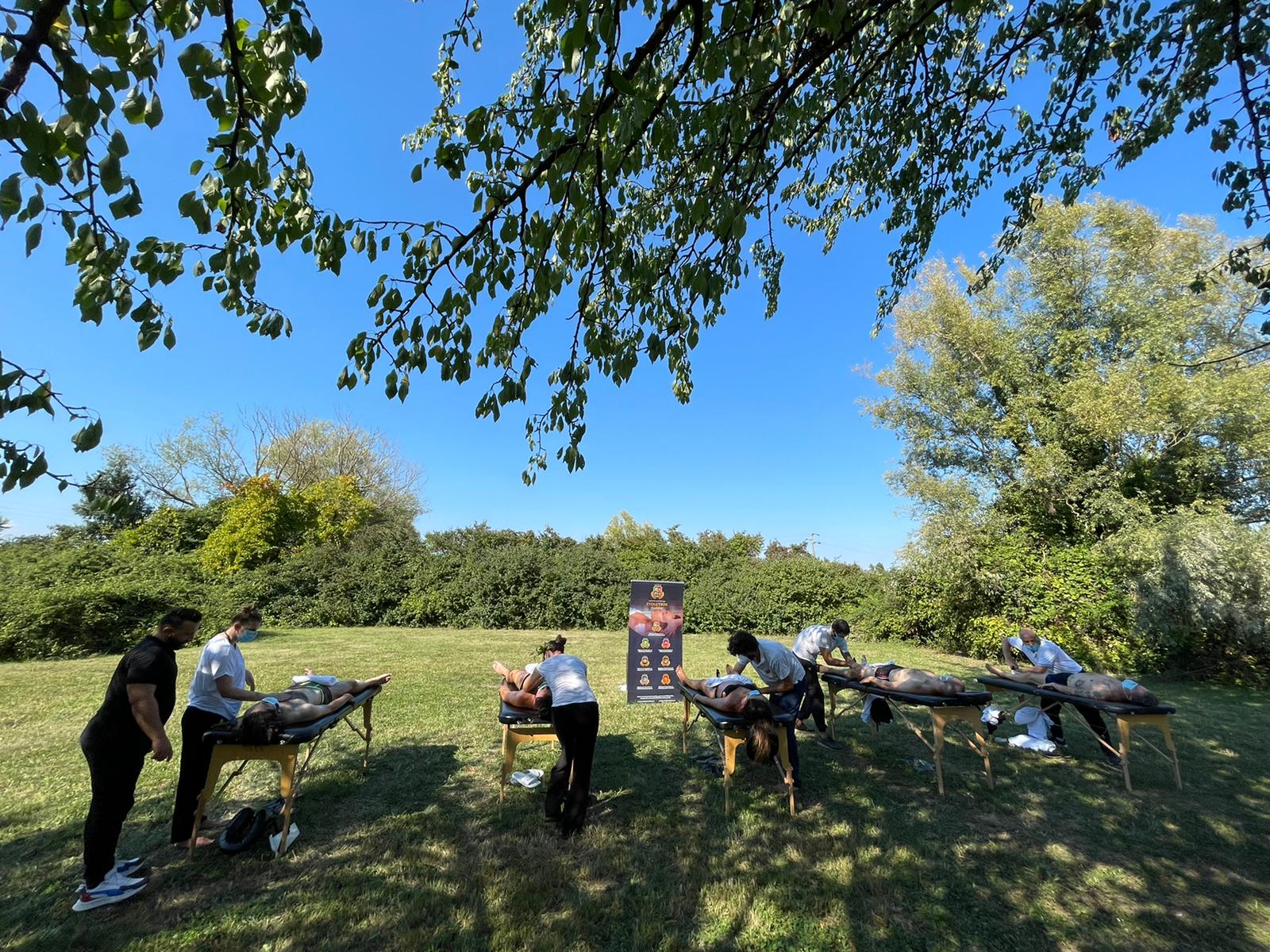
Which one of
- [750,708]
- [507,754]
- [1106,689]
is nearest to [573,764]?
[507,754]

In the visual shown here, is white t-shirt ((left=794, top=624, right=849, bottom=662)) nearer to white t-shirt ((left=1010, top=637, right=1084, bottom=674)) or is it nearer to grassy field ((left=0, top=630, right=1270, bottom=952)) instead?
grassy field ((left=0, top=630, right=1270, bottom=952))

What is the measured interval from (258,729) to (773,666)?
14.2ft

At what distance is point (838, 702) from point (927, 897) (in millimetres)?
5621

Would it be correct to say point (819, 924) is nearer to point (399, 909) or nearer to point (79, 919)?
point (399, 909)

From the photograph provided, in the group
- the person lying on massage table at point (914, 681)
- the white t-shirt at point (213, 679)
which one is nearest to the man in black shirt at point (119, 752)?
the white t-shirt at point (213, 679)

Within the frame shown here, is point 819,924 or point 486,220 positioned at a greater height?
point 486,220

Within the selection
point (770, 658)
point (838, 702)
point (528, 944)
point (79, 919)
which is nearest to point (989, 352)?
point (838, 702)

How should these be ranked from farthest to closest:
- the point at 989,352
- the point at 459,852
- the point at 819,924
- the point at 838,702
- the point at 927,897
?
1. the point at 989,352
2. the point at 838,702
3. the point at 459,852
4. the point at 927,897
5. the point at 819,924

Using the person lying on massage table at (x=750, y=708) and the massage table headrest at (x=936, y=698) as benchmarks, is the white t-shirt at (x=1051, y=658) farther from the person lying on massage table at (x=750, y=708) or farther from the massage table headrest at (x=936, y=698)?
the person lying on massage table at (x=750, y=708)

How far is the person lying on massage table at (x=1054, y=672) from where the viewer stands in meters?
5.93

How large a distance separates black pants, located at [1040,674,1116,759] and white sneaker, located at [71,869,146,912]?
305 inches

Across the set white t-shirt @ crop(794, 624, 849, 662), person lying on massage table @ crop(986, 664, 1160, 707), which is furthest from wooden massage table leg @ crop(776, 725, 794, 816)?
person lying on massage table @ crop(986, 664, 1160, 707)

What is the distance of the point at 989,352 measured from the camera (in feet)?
55.8

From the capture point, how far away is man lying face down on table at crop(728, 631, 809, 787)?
16.8 ft
